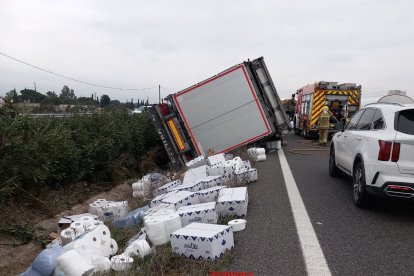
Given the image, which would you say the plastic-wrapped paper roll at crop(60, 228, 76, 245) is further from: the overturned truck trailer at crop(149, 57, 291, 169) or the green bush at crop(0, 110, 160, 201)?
the overturned truck trailer at crop(149, 57, 291, 169)

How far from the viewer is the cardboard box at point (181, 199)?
5258mm

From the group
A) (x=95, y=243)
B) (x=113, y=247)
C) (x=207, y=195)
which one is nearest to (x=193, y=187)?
(x=207, y=195)

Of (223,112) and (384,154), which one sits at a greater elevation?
(223,112)

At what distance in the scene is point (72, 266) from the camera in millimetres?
3279

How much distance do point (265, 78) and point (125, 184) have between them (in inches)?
214

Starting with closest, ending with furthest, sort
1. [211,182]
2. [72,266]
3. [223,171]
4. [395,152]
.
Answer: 1. [72,266]
2. [395,152]
3. [211,182]
4. [223,171]

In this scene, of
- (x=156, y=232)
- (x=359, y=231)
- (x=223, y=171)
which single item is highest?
(x=223, y=171)

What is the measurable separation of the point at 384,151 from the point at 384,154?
1.5 inches

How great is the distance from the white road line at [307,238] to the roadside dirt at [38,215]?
10.2ft

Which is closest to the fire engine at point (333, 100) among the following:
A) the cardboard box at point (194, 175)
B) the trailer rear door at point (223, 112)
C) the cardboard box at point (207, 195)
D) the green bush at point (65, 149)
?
the trailer rear door at point (223, 112)

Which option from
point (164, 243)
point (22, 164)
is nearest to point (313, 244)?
point (164, 243)

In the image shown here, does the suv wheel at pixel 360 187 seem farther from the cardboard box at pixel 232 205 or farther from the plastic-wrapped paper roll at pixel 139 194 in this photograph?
the plastic-wrapped paper roll at pixel 139 194

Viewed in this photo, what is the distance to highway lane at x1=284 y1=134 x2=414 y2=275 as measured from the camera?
3578 mm

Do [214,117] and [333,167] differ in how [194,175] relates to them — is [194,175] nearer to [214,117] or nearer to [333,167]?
[333,167]
